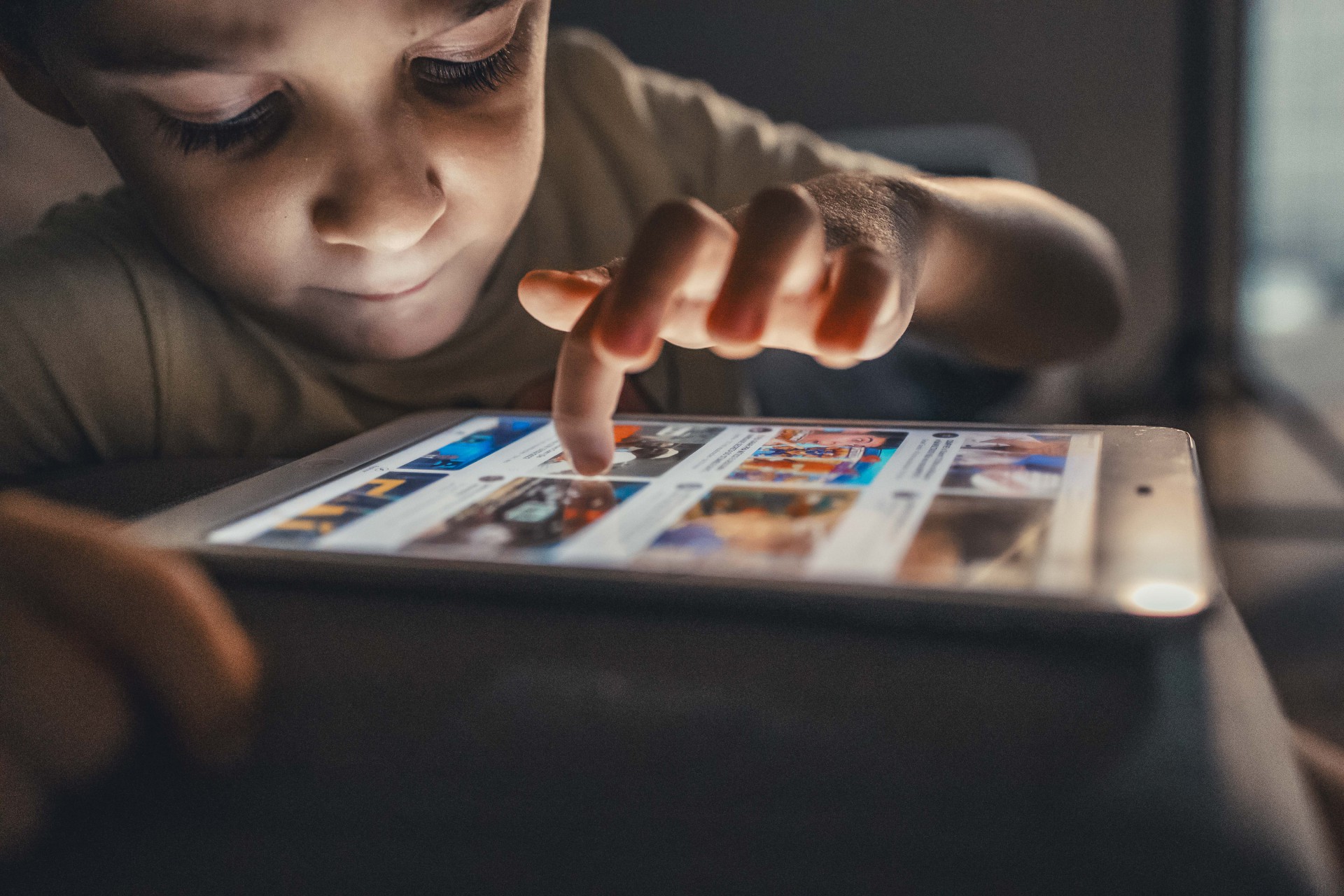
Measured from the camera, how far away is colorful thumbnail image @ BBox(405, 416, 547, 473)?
364mm

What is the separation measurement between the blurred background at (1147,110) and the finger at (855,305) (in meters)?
1.01

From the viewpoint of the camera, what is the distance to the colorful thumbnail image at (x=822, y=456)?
12.6 inches

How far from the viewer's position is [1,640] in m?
0.22

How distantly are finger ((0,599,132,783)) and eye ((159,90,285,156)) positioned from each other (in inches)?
9.4

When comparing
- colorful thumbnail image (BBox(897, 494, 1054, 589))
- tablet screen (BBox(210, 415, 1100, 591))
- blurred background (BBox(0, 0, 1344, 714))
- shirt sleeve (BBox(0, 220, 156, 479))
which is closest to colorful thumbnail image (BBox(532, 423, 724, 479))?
tablet screen (BBox(210, 415, 1100, 591))

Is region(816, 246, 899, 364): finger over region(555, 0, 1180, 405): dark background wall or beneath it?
beneath

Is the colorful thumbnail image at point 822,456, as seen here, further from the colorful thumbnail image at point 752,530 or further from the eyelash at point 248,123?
the eyelash at point 248,123

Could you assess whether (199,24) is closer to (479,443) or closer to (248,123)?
(248,123)

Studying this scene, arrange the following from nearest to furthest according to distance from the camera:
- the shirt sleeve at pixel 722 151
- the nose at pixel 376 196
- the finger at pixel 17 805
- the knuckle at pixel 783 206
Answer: the finger at pixel 17 805, the knuckle at pixel 783 206, the nose at pixel 376 196, the shirt sleeve at pixel 722 151

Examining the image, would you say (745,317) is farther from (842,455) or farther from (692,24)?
(692,24)

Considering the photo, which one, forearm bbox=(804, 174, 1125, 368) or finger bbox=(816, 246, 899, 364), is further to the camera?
forearm bbox=(804, 174, 1125, 368)

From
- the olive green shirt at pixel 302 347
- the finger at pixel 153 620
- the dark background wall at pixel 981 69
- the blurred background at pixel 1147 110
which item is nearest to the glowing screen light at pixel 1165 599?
the finger at pixel 153 620

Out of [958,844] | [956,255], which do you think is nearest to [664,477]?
[958,844]

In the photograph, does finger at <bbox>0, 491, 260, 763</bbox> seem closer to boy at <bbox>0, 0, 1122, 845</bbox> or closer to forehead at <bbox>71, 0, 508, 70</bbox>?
boy at <bbox>0, 0, 1122, 845</bbox>
